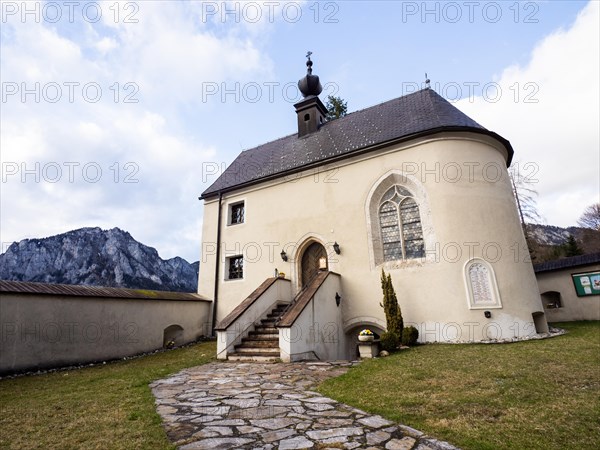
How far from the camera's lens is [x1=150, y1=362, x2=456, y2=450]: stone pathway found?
9.40 ft

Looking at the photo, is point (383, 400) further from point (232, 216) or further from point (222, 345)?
point (232, 216)

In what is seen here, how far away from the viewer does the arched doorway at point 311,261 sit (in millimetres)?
11656

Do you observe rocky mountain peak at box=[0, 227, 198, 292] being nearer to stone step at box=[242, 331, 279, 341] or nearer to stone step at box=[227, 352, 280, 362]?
stone step at box=[242, 331, 279, 341]

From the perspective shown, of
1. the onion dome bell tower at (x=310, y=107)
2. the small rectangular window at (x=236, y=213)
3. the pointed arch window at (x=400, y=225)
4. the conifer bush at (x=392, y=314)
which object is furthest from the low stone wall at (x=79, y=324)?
the onion dome bell tower at (x=310, y=107)

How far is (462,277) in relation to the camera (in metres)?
9.08

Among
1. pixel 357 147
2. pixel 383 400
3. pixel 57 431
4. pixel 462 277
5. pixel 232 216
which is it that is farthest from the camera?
pixel 232 216

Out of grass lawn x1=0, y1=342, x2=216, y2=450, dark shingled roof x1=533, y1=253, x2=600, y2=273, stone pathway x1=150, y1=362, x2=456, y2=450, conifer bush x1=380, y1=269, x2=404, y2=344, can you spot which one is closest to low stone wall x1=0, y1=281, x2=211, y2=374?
grass lawn x1=0, y1=342, x2=216, y2=450

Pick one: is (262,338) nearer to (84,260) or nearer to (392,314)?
(392,314)

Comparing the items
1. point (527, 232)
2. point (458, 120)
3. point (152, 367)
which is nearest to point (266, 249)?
point (152, 367)

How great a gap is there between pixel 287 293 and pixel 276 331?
2.49m

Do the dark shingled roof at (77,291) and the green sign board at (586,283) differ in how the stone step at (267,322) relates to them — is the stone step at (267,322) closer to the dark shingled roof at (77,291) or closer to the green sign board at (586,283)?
the dark shingled roof at (77,291)

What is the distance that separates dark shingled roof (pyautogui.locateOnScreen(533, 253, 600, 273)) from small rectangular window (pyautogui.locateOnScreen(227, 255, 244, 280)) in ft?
45.5

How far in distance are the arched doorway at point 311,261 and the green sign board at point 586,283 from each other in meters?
11.4

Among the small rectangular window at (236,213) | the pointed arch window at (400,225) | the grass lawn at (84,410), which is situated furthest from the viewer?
the small rectangular window at (236,213)
